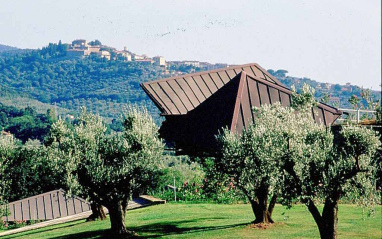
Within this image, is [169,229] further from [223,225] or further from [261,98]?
[261,98]

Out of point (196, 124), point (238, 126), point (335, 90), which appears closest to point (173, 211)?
point (196, 124)

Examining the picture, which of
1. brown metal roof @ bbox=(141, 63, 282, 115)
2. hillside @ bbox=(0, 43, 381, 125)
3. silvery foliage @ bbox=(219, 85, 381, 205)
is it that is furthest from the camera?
hillside @ bbox=(0, 43, 381, 125)

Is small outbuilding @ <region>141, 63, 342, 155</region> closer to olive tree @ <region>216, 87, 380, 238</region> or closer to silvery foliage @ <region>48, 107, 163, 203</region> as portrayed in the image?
olive tree @ <region>216, 87, 380, 238</region>

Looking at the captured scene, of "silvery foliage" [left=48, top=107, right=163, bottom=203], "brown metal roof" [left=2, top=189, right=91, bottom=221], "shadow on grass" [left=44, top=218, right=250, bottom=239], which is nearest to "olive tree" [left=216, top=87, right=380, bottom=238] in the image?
"silvery foliage" [left=48, top=107, right=163, bottom=203]

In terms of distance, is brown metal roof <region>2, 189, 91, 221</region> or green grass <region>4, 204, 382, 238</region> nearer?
green grass <region>4, 204, 382, 238</region>

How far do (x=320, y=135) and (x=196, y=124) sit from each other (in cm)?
862

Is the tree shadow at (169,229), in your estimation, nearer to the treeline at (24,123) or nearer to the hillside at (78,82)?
the treeline at (24,123)

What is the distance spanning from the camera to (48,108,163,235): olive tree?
18094 millimetres

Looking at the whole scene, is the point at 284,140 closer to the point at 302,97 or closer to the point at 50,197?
the point at 302,97

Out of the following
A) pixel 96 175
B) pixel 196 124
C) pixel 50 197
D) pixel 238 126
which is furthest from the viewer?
pixel 50 197

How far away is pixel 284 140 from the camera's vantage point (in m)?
14.5

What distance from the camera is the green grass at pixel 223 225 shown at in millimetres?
17641

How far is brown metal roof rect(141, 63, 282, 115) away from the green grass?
5270 mm

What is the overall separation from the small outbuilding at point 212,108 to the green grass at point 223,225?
2.91m
